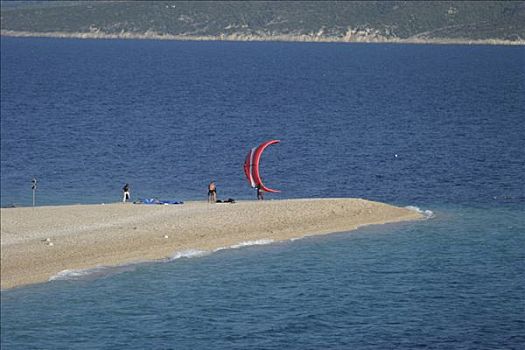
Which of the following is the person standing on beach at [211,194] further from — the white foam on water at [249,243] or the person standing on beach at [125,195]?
the white foam on water at [249,243]

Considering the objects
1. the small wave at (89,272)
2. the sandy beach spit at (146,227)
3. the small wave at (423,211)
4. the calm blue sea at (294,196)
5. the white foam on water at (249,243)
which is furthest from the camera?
the small wave at (423,211)

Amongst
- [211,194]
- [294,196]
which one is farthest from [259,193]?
[211,194]

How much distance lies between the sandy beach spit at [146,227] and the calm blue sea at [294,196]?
1.44 metres

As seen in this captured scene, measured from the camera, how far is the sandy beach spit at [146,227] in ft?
175

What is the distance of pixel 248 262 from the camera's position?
55.8 meters

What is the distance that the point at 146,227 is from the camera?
193ft

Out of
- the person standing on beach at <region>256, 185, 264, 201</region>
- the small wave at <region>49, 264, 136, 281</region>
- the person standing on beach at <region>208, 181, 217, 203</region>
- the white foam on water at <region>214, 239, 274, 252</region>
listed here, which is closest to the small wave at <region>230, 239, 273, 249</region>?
the white foam on water at <region>214, 239, 274, 252</region>

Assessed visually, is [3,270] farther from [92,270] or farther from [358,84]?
[358,84]

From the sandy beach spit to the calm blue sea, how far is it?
1440 mm

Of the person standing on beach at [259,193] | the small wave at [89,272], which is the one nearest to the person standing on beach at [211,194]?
the person standing on beach at [259,193]

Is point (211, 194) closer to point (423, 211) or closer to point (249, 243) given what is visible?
point (249, 243)

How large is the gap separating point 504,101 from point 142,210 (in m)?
78.2

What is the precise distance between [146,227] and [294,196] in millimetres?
15381

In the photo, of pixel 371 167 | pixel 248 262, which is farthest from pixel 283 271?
pixel 371 167
